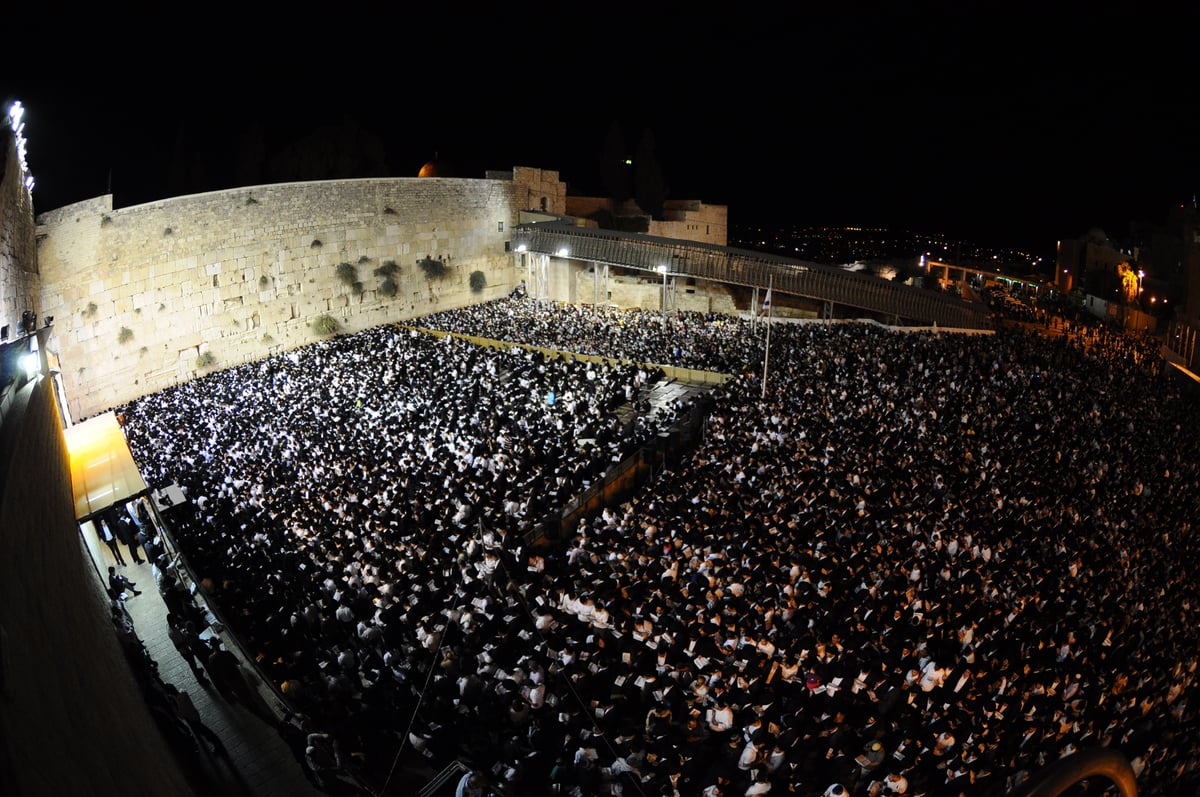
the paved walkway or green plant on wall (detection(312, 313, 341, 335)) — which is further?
green plant on wall (detection(312, 313, 341, 335))

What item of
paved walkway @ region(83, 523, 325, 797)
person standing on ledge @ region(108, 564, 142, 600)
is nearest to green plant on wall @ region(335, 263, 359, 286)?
person standing on ledge @ region(108, 564, 142, 600)

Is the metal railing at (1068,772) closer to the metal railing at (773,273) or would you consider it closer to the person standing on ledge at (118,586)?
the person standing on ledge at (118,586)

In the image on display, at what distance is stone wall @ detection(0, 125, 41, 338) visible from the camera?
10.9 m

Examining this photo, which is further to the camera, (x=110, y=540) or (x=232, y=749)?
(x=110, y=540)

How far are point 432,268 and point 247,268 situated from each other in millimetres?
6219

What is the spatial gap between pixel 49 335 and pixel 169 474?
208 inches

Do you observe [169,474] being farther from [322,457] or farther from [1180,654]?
[1180,654]

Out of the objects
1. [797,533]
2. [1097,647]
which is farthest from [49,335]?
[1097,647]

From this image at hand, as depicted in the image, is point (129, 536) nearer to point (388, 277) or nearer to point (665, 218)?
point (388, 277)

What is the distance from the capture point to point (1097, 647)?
687 centimetres

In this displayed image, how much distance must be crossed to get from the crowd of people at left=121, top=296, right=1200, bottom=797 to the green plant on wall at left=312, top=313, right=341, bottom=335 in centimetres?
631

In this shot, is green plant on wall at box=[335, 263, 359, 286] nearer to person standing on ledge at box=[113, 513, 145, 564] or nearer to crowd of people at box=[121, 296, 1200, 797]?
crowd of people at box=[121, 296, 1200, 797]

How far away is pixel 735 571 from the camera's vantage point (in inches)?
311

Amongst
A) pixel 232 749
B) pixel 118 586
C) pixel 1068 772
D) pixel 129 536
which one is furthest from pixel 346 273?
pixel 1068 772
